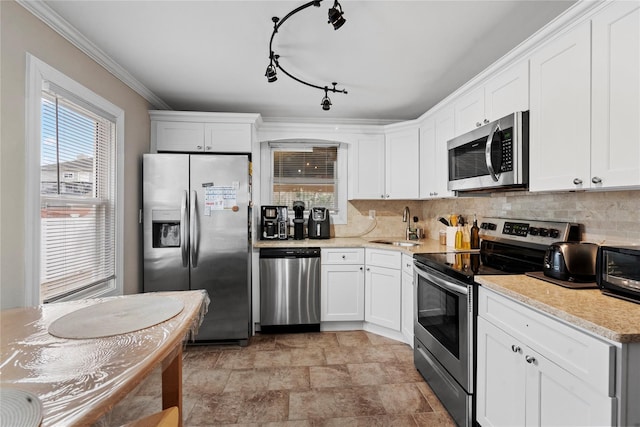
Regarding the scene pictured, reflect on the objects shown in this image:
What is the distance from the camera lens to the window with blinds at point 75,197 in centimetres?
186

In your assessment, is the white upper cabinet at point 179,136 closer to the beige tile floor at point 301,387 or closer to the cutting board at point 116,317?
the beige tile floor at point 301,387

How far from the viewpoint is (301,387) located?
226cm

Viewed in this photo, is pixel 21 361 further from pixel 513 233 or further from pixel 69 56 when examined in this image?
pixel 513 233

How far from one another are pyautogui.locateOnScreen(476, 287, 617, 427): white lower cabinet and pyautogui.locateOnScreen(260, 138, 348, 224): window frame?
2354mm

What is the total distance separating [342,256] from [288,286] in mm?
649

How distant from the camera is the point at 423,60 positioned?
7.55 ft

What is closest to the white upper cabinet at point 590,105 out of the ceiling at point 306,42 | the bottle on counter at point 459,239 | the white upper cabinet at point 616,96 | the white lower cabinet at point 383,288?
the white upper cabinet at point 616,96

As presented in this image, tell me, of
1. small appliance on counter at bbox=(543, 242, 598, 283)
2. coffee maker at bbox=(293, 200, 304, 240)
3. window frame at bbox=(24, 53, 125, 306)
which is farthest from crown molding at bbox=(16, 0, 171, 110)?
small appliance on counter at bbox=(543, 242, 598, 283)

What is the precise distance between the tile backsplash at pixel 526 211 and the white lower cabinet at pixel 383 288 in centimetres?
78

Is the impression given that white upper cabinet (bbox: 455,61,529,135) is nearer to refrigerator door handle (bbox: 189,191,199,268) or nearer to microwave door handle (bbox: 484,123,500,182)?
microwave door handle (bbox: 484,123,500,182)

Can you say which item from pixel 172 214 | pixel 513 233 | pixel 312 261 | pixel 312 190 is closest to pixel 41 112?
pixel 172 214

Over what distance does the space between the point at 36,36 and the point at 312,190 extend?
2.72 metres

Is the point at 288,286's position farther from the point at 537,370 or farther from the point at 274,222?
the point at 537,370

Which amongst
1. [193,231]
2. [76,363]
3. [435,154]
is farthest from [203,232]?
[435,154]
